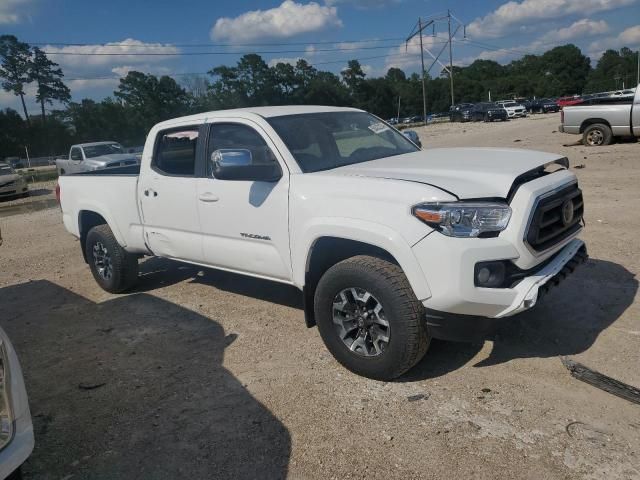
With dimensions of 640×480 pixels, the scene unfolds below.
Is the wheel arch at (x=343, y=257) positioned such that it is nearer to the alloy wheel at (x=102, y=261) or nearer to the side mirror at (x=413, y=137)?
the side mirror at (x=413, y=137)

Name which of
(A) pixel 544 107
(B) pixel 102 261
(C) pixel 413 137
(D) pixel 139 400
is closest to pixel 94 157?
(B) pixel 102 261

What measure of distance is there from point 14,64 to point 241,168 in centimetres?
7397

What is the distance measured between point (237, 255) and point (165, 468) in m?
1.91

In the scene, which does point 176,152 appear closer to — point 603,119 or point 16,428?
point 16,428

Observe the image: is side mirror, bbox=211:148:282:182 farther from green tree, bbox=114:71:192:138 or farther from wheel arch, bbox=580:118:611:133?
green tree, bbox=114:71:192:138

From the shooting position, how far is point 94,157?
1844 centimetres

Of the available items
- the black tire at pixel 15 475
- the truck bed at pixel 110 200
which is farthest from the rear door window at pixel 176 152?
the black tire at pixel 15 475

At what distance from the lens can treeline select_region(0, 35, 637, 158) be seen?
63375 mm

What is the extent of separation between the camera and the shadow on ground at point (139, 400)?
3.07 metres

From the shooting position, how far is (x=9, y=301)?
6.44 metres

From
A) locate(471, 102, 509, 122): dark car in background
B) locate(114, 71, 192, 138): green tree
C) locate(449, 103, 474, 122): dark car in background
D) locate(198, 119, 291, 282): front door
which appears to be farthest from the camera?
locate(114, 71, 192, 138): green tree

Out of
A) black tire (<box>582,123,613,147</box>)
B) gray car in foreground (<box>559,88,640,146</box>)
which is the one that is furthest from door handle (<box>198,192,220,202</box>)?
black tire (<box>582,123,613,147</box>)

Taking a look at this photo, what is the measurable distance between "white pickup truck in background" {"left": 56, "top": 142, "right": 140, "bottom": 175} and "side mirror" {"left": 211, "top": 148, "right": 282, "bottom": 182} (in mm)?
14445

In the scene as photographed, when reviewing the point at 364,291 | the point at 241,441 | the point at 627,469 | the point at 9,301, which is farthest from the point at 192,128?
the point at 627,469
